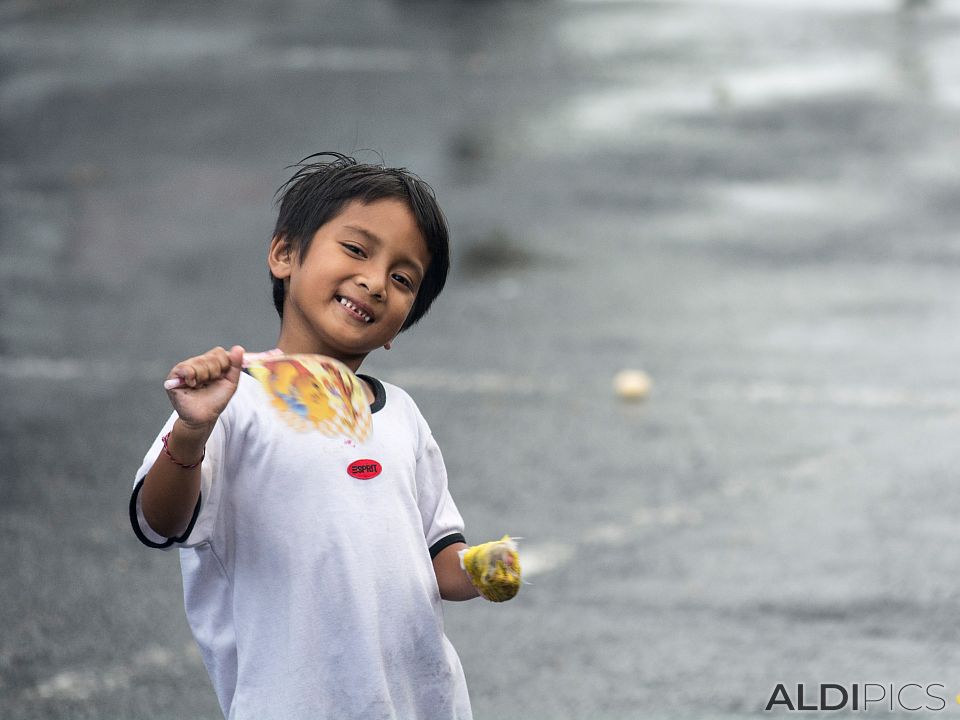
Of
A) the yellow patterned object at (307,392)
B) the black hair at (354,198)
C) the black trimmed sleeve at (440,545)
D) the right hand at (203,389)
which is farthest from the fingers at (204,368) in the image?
the black trimmed sleeve at (440,545)

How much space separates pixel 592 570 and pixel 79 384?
3011 mm

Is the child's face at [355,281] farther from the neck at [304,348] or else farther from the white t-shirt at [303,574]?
the white t-shirt at [303,574]

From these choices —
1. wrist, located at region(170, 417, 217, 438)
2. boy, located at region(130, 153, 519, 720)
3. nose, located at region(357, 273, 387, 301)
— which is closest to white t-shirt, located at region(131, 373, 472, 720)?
boy, located at region(130, 153, 519, 720)

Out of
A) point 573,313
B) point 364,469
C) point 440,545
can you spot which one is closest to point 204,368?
point 364,469

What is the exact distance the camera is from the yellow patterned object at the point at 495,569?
2.45 metres

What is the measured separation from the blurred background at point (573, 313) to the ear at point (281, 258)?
1736mm

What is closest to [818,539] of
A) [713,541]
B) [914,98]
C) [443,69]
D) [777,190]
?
[713,541]

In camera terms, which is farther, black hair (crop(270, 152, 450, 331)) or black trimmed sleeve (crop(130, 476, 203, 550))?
black hair (crop(270, 152, 450, 331))

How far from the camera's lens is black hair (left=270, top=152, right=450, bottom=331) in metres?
2.64

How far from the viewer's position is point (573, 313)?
314 inches

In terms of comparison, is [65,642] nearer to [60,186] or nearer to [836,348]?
[836,348]

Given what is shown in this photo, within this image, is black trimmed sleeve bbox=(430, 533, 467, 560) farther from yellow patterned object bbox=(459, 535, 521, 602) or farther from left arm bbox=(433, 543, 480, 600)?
yellow patterned object bbox=(459, 535, 521, 602)

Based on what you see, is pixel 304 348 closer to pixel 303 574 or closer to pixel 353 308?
pixel 353 308

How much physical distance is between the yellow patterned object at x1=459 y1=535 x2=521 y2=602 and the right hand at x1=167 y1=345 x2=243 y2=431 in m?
0.49
